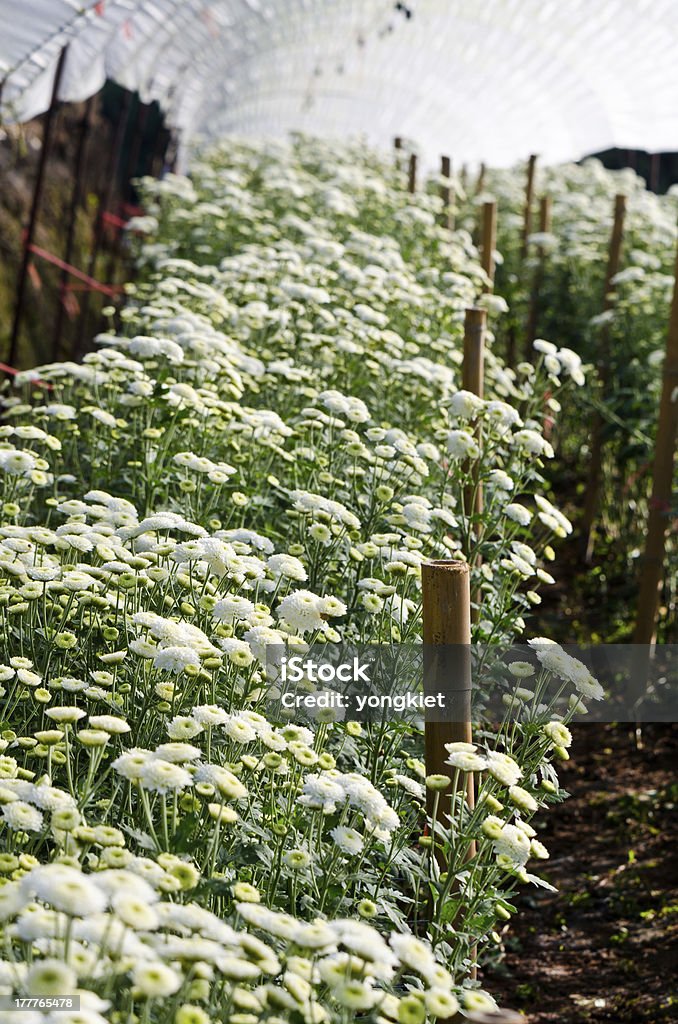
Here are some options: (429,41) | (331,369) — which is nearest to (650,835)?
(331,369)

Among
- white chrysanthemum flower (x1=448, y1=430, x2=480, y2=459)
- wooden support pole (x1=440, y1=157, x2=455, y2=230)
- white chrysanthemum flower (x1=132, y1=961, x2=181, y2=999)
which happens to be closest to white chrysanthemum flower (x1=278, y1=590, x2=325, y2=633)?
white chrysanthemum flower (x1=448, y1=430, x2=480, y2=459)

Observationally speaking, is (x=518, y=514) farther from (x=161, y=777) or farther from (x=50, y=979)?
(x=50, y=979)

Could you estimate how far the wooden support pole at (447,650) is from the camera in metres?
2.47

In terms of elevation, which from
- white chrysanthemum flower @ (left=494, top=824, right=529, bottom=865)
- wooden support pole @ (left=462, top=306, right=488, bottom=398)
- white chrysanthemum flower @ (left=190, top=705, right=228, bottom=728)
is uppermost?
wooden support pole @ (left=462, top=306, right=488, bottom=398)

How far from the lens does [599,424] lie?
21.4 ft

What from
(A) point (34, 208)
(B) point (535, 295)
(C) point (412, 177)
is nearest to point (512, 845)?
(A) point (34, 208)

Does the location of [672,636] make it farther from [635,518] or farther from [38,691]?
[38,691]

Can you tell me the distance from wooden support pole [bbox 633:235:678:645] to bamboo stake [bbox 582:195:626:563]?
4.82ft

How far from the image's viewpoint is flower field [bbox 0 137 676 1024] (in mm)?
1530

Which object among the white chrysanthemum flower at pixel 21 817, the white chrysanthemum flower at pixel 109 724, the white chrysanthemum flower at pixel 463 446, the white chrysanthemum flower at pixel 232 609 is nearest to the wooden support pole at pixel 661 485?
the white chrysanthemum flower at pixel 463 446

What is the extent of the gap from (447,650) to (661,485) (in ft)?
8.83

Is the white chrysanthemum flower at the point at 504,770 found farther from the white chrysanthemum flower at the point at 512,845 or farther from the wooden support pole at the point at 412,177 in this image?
the wooden support pole at the point at 412,177

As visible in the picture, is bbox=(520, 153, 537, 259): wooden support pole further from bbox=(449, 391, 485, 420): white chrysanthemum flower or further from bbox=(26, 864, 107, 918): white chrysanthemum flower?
bbox=(26, 864, 107, 918): white chrysanthemum flower

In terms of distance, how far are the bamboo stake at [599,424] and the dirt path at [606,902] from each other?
1.60 meters
